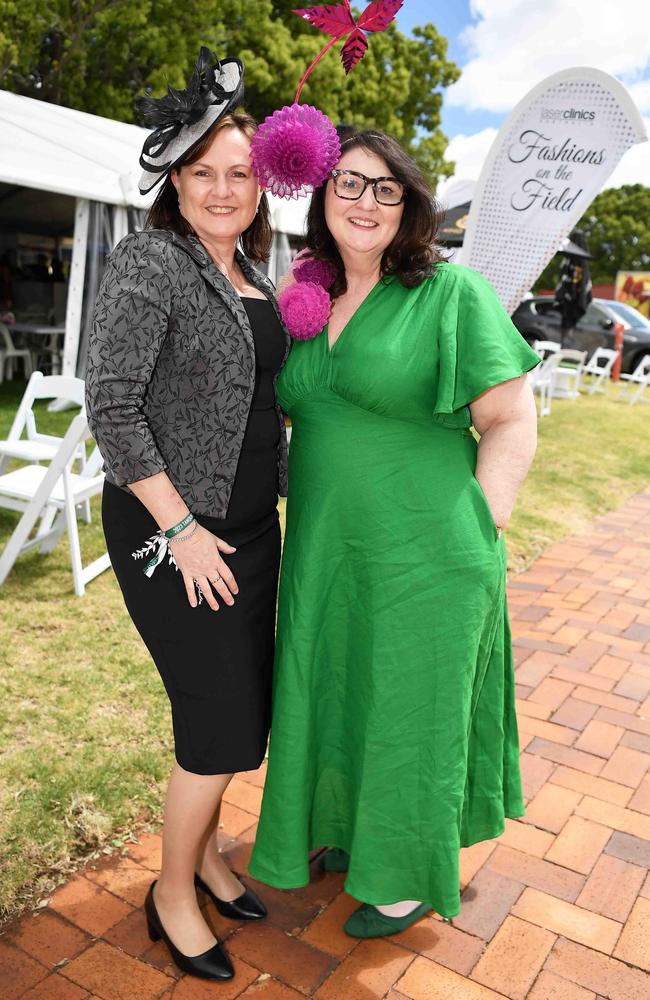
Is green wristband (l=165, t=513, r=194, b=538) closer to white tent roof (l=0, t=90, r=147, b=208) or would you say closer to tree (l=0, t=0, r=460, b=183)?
white tent roof (l=0, t=90, r=147, b=208)

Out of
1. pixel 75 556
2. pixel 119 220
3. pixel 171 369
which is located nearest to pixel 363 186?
pixel 171 369

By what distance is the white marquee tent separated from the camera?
813 centimetres

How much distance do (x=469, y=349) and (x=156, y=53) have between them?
14.4 meters

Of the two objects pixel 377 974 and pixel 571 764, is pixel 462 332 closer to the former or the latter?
pixel 377 974

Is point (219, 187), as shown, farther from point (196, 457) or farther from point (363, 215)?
point (196, 457)

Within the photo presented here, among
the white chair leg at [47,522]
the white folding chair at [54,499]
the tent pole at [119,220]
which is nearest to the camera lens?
the white folding chair at [54,499]

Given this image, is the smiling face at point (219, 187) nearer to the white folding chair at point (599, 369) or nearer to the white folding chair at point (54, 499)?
the white folding chair at point (54, 499)

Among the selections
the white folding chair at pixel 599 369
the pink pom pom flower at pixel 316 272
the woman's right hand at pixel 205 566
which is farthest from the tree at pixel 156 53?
the woman's right hand at pixel 205 566

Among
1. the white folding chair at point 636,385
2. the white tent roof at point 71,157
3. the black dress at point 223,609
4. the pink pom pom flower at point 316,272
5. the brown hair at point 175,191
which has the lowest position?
the white folding chair at point 636,385

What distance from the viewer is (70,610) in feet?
13.3

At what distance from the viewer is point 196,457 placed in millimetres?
1658

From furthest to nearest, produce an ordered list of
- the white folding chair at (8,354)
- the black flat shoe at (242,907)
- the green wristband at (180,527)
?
the white folding chair at (8,354) < the black flat shoe at (242,907) < the green wristband at (180,527)

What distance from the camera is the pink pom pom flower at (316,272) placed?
6.17 feet

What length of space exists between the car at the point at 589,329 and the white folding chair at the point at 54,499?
13.1 meters
